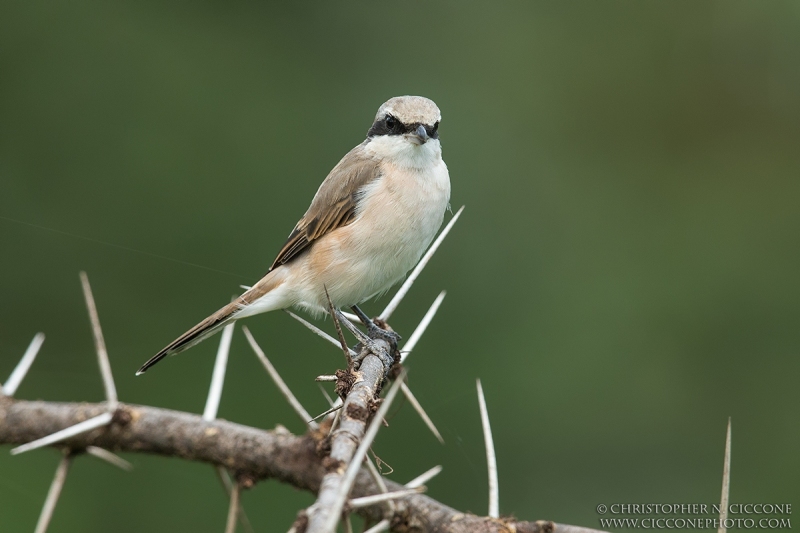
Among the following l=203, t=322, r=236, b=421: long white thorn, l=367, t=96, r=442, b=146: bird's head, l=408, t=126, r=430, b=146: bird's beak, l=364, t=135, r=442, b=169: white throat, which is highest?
l=367, t=96, r=442, b=146: bird's head

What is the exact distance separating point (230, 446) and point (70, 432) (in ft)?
1.04

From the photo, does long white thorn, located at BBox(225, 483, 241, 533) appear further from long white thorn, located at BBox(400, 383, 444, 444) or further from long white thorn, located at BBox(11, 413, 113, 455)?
long white thorn, located at BBox(400, 383, 444, 444)

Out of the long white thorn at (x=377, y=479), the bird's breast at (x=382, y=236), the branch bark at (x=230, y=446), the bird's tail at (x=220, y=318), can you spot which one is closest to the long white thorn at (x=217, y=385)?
the branch bark at (x=230, y=446)

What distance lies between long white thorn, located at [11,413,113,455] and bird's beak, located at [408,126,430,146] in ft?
8.00

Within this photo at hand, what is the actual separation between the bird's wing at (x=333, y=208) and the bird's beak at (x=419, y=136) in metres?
0.26

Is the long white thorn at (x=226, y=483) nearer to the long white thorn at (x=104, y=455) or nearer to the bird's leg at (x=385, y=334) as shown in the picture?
the long white thorn at (x=104, y=455)

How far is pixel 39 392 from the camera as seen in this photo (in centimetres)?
478

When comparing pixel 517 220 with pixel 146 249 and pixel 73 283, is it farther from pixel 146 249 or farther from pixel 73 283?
pixel 73 283

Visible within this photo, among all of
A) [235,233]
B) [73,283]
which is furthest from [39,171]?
[235,233]

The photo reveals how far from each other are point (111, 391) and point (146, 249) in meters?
3.62

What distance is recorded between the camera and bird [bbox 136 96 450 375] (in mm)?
3848

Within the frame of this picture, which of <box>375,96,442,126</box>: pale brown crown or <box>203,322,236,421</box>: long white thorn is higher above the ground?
<box>375,96,442,126</box>: pale brown crown

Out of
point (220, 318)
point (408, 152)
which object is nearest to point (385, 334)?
point (220, 318)

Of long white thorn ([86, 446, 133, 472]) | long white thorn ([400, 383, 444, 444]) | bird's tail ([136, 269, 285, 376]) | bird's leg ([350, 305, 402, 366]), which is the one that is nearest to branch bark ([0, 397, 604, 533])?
long white thorn ([86, 446, 133, 472])
